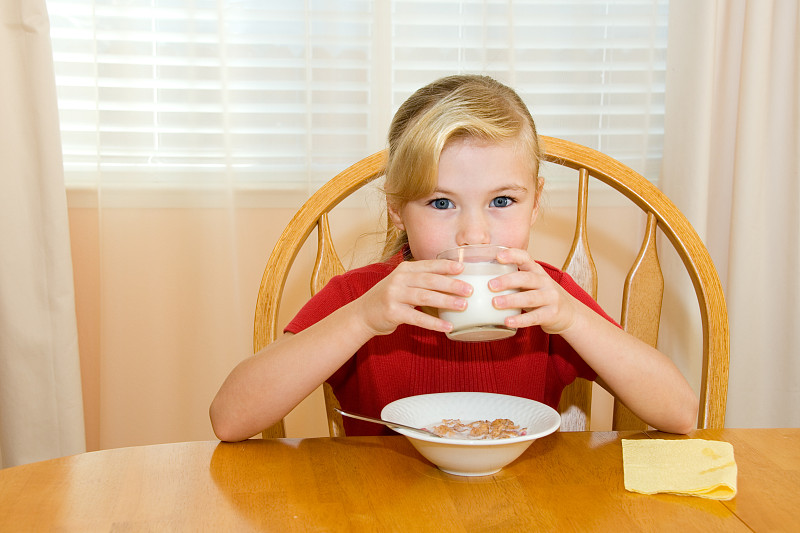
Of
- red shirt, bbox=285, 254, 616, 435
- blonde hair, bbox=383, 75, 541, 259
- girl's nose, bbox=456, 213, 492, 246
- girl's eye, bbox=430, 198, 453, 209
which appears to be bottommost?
red shirt, bbox=285, 254, 616, 435

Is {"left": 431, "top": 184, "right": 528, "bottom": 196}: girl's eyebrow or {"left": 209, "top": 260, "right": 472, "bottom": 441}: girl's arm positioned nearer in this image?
{"left": 209, "top": 260, "right": 472, "bottom": 441}: girl's arm

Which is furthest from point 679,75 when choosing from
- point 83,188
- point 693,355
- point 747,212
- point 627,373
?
point 83,188

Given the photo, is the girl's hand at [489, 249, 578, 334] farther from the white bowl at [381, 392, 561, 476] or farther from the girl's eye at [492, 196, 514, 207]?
the girl's eye at [492, 196, 514, 207]

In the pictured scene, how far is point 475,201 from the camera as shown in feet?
3.26

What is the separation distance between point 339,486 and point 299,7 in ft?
4.42

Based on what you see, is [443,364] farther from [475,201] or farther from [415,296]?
[415,296]

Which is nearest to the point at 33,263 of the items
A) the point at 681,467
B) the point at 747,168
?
the point at 681,467

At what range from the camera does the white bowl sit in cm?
70

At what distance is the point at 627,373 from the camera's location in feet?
3.05

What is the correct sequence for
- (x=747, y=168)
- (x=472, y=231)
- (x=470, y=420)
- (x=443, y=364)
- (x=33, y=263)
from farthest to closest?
(x=747, y=168)
(x=33, y=263)
(x=443, y=364)
(x=472, y=231)
(x=470, y=420)

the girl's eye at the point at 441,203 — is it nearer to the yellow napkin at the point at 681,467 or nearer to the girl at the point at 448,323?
the girl at the point at 448,323

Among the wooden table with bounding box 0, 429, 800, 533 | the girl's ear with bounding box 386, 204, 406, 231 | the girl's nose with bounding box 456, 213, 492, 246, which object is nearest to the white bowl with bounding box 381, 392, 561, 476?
the wooden table with bounding box 0, 429, 800, 533

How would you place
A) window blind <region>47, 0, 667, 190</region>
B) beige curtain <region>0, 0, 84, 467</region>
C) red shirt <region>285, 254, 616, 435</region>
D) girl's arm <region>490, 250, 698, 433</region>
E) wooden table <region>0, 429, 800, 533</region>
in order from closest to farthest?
wooden table <region>0, 429, 800, 533</region>, girl's arm <region>490, 250, 698, 433</region>, red shirt <region>285, 254, 616, 435</region>, beige curtain <region>0, 0, 84, 467</region>, window blind <region>47, 0, 667, 190</region>

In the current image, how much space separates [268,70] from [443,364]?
0.96 meters
